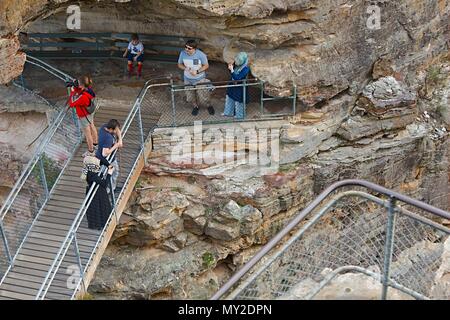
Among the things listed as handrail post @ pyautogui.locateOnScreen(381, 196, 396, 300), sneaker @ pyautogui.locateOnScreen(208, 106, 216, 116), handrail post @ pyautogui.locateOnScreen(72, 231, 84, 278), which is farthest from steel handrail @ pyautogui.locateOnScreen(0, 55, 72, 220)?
handrail post @ pyautogui.locateOnScreen(381, 196, 396, 300)

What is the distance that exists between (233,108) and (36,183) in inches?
143

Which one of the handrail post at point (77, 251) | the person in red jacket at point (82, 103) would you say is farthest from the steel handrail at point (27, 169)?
the handrail post at point (77, 251)

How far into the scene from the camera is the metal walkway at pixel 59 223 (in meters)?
9.00

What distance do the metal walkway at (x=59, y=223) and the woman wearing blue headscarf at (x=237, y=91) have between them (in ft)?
4.55

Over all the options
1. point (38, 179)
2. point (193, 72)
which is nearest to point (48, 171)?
point (38, 179)

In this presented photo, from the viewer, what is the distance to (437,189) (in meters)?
13.3

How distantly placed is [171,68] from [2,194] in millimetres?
3994

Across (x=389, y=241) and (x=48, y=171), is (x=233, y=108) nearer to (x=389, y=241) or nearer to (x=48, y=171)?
(x=48, y=171)

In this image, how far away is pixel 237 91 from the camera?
11.2 metres

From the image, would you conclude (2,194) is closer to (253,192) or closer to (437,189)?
(253,192)

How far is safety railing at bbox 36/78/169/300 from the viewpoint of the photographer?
8844 mm

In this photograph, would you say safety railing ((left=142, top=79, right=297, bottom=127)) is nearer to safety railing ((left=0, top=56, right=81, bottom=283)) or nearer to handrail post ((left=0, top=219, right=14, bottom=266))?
safety railing ((left=0, top=56, right=81, bottom=283))
